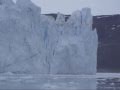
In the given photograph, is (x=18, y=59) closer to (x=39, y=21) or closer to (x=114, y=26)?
(x=39, y=21)

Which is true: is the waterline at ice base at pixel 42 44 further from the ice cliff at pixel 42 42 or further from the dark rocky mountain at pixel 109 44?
the dark rocky mountain at pixel 109 44

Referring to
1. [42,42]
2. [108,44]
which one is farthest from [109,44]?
[42,42]

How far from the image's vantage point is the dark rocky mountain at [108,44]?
19.1 metres

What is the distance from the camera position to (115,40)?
2016 cm

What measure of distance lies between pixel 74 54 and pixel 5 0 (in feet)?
10.5

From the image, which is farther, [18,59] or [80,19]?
[80,19]

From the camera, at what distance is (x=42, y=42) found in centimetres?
1439

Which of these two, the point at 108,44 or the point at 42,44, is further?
the point at 108,44

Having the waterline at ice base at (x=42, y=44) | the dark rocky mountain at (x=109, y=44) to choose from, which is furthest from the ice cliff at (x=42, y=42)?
the dark rocky mountain at (x=109, y=44)

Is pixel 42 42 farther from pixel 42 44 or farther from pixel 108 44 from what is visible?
pixel 108 44

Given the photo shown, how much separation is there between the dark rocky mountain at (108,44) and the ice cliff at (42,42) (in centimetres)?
455

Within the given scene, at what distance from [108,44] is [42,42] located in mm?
5671

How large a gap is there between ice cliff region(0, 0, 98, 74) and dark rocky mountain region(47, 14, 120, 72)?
14.9ft

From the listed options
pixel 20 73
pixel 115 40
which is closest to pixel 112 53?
pixel 115 40
